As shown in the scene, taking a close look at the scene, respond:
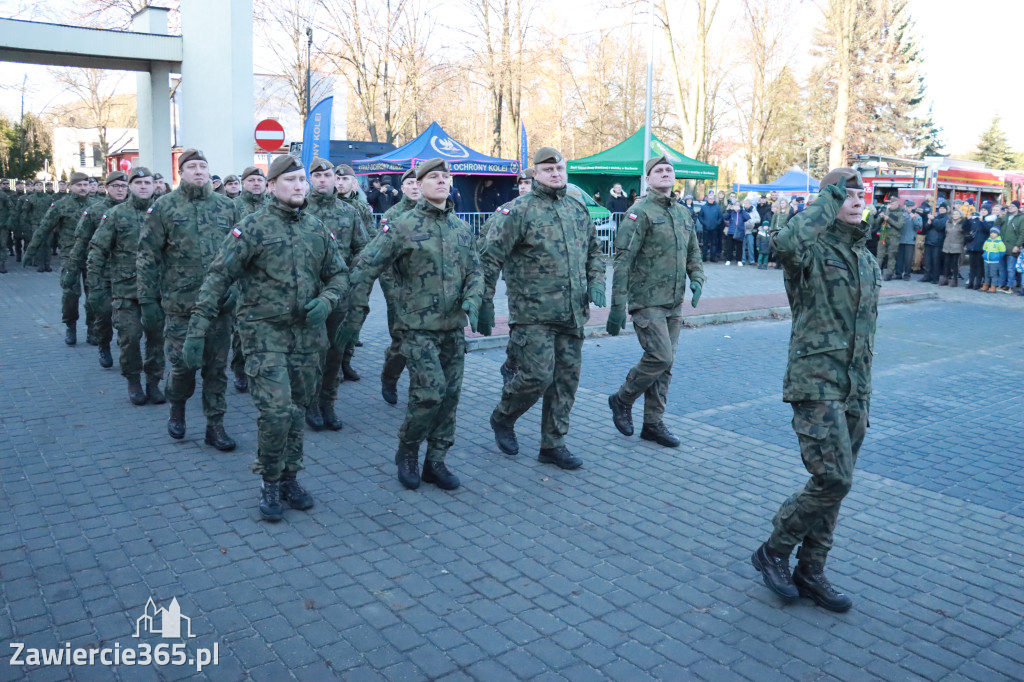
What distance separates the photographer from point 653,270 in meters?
6.73

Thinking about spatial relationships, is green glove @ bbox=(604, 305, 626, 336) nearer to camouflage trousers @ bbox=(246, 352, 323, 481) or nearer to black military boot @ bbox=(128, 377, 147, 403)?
camouflage trousers @ bbox=(246, 352, 323, 481)

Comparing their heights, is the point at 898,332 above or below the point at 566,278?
below

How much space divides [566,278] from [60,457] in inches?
158

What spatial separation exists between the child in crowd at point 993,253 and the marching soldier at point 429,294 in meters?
17.5

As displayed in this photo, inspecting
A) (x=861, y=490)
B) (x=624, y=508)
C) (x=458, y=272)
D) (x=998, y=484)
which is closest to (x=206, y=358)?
(x=458, y=272)

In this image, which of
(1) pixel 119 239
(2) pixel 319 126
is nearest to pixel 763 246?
(2) pixel 319 126

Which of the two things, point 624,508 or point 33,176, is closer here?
point 624,508

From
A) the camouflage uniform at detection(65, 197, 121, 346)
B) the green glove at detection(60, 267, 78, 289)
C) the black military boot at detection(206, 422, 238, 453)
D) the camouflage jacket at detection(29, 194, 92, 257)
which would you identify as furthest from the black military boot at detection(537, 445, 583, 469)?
the camouflage jacket at detection(29, 194, 92, 257)

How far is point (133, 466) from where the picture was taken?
627 cm

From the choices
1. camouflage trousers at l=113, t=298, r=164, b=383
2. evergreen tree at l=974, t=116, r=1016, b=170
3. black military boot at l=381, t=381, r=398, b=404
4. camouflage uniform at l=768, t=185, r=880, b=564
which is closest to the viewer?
camouflage uniform at l=768, t=185, r=880, b=564

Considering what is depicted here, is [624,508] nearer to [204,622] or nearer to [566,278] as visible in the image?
[566,278]

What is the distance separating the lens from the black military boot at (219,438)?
6672 millimetres

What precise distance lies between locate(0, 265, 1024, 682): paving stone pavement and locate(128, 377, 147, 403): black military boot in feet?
0.56

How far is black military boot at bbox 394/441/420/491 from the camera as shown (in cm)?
589
